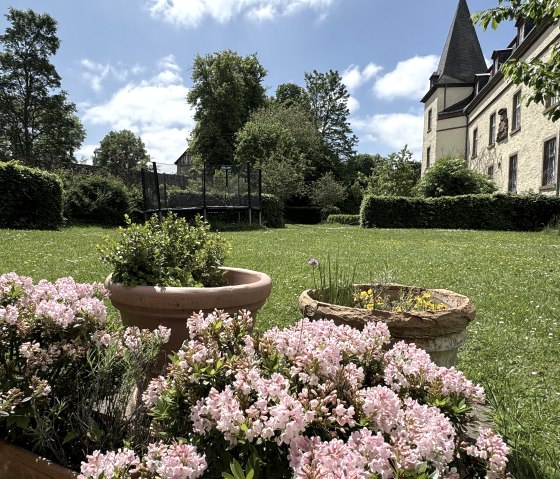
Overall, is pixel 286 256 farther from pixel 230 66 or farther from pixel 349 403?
pixel 230 66

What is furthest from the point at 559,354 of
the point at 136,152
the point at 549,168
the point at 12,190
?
the point at 136,152

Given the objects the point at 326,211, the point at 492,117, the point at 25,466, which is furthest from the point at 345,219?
the point at 25,466

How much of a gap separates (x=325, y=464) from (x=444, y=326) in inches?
59.9

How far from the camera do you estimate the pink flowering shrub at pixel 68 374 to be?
1.44 meters

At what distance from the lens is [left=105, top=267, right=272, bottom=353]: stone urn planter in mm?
2350

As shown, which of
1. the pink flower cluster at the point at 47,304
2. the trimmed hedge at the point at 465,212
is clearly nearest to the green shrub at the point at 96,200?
the trimmed hedge at the point at 465,212

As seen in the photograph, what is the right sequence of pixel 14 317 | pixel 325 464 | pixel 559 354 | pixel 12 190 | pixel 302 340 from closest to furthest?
pixel 325 464 → pixel 302 340 → pixel 14 317 → pixel 559 354 → pixel 12 190

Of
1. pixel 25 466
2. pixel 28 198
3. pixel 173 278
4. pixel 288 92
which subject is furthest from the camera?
pixel 288 92

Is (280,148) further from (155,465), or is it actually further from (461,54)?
(155,465)

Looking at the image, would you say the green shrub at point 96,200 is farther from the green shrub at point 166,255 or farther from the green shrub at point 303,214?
the green shrub at point 303,214

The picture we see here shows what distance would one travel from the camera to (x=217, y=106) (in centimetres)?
3688

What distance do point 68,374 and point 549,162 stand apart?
1991cm

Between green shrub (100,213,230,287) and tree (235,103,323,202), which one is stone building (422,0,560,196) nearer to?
green shrub (100,213,230,287)

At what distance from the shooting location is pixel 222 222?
55.7 ft
